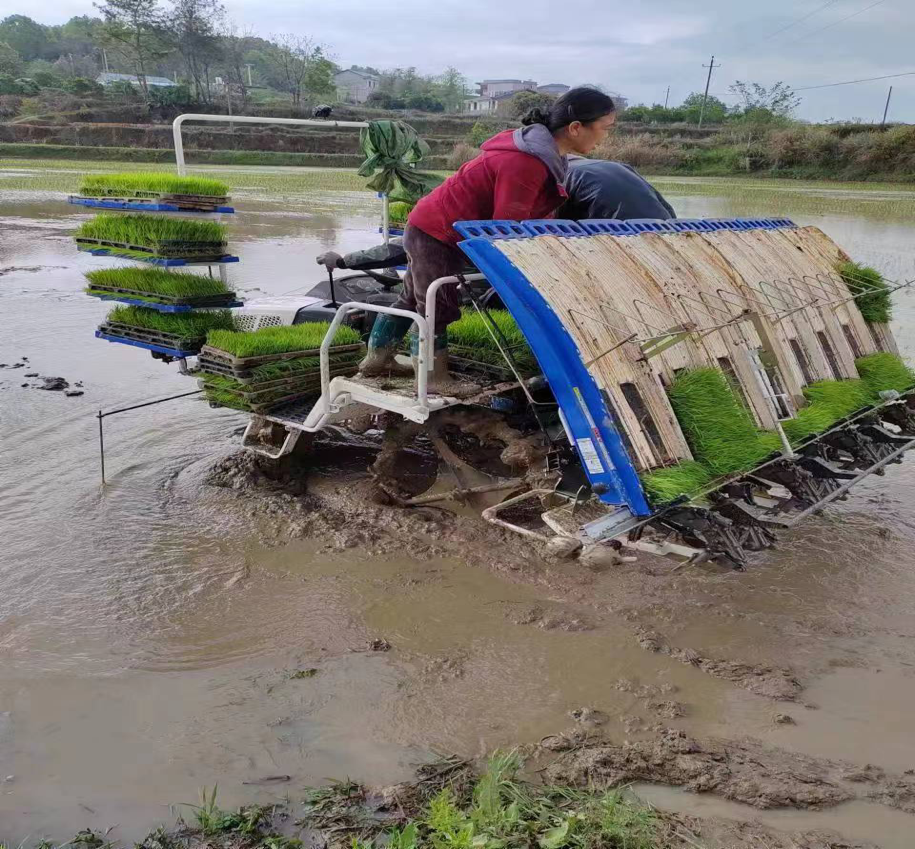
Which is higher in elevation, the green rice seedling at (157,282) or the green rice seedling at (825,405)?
the green rice seedling at (157,282)

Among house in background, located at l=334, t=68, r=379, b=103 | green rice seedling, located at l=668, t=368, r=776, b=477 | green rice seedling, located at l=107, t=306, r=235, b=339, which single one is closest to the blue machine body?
green rice seedling, located at l=668, t=368, r=776, b=477

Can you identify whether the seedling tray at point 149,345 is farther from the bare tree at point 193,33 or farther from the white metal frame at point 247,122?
the bare tree at point 193,33

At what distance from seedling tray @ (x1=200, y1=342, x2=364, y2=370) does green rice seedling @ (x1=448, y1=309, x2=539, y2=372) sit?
76 centimetres

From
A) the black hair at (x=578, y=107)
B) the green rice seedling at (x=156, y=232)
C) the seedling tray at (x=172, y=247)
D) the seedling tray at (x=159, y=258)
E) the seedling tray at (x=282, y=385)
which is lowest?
the seedling tray at (x=282, y=385)

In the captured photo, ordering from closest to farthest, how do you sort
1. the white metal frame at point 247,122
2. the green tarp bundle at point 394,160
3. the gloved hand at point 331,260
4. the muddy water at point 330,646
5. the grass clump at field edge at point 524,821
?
the grass clump at field edge at point 524,821 < the muddy water at point 330,646 < the white metal frame at point 247,122 < the gloved hand at point 331,260 < the green tarp bundle at point 394,160

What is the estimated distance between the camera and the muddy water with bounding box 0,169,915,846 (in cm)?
300

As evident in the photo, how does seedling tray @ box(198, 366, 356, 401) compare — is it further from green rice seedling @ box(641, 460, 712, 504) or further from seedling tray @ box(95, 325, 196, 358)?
green rice seedling @ box(641, 460, 712, 504)

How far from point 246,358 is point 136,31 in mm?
74522

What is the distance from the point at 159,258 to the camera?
17.0 ft

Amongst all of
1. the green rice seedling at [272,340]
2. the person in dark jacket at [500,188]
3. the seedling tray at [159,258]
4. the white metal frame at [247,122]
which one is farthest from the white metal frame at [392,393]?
the white metal frame at [247,122]

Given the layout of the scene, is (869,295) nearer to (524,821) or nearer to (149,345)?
(524,821)

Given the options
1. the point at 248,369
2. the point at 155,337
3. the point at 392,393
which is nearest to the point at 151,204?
the point at 155,337

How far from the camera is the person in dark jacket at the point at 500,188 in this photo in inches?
161

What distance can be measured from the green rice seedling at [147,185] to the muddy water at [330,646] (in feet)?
6.54
